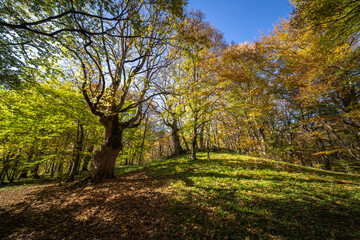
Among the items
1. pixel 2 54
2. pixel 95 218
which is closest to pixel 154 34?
pixel 2 54

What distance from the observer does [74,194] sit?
627 centimetres

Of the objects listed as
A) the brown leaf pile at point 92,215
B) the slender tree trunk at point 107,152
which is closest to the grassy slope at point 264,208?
the brown leaf pile at point 92,215

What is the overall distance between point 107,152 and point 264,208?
344 inches

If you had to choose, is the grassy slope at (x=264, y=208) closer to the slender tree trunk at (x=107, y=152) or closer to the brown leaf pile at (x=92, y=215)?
the brown leaf pile at (x=92, y=215)

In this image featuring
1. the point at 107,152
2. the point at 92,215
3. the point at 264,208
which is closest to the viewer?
the point at 264,208

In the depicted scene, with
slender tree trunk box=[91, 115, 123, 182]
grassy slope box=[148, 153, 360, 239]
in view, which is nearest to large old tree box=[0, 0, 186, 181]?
slender tree trunk box=[91, 115, 123, 182]

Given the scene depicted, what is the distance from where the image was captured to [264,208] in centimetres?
409

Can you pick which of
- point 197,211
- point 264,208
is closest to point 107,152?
point 197,211

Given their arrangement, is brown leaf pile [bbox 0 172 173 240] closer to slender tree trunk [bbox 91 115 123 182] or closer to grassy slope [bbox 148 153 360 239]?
grassy slope [bbox 148 153 360 239]

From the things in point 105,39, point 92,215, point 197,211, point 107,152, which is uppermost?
point 105,39

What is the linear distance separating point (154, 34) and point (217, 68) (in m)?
5.96

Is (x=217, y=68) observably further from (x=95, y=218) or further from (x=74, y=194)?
(x=74, y=194)

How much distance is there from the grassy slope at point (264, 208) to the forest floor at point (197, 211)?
0.02m

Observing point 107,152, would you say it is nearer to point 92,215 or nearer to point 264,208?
point 92,215
